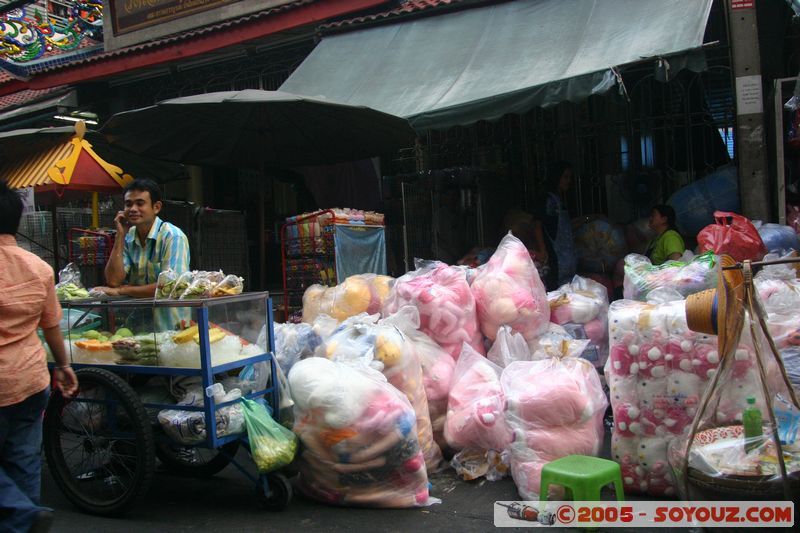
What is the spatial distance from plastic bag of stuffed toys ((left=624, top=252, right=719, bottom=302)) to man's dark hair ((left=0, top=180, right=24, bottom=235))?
11.5 ft

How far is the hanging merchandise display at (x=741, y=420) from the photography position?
92.6 inches

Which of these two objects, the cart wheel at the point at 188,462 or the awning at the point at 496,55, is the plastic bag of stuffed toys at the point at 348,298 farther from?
the awning at the point at 496,55

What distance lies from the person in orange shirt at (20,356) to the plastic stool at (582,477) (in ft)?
7.10

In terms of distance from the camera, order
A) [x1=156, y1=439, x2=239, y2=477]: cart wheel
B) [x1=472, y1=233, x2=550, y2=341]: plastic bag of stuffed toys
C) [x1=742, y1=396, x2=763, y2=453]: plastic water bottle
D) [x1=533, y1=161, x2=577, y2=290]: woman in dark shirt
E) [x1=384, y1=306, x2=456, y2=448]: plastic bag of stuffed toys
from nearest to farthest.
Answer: [x1=742, y1=396, x2=763, y2=453]: plastic water bottle, [x1=156, y1=439, x2=239, y2=477]: cart wheel, [x1=384, y1=306, x2=456, y2=448]: plastic bag of stuffed toys, [x1=472, y1=233, x2=550, y2=341]: plastic bag of stuffed toys, [x1=533, y1=161, x2=577, y2=290]: woman in dark shirt

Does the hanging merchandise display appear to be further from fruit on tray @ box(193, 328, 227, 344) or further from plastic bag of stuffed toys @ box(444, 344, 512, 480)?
fruit on tray @ box(193, 328, 227, 344)

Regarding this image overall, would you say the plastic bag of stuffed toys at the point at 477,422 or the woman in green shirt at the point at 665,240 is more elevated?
the woman in green shirt at the point at 665,240

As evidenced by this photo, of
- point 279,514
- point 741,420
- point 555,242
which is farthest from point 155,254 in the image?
point 555,242

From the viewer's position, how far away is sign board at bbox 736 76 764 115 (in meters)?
5.14


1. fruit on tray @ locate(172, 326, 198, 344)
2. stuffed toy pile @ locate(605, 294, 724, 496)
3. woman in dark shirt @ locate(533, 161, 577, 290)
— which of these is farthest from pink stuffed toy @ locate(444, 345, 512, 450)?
woman in dark shirt @ locate(533, 161, 577, 290)

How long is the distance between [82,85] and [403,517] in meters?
9.44

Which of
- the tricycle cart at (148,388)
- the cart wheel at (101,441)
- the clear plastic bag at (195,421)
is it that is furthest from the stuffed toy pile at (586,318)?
the cart wheel at (101,441)

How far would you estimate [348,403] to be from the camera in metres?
3.35

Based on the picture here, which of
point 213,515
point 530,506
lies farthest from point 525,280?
point 213,515

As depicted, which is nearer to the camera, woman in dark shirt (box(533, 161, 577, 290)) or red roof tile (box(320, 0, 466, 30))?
woman in dark shirt (box(533, 161, 577, 290))
